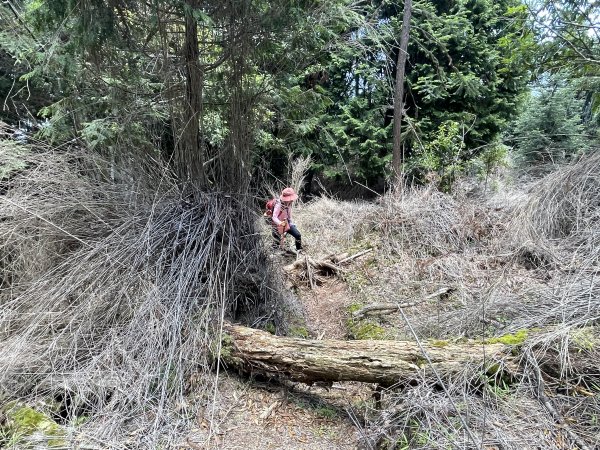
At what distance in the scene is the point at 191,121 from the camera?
316 centimetres

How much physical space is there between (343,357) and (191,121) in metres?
2.26

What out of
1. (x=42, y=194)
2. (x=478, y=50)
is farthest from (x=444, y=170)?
(x=42, y=194)

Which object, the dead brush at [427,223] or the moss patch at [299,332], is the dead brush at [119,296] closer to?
the moss patch at [299,332]

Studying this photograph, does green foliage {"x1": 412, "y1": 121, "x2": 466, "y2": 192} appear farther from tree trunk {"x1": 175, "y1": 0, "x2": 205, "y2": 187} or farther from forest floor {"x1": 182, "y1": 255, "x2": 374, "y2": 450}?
forest floor {"x1": 182, "y1": 255, "x2": 374, "y2": 450}

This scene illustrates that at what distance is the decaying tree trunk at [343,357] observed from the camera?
2.44 meters

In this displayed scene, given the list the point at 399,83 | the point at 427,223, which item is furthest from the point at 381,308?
the point at 399,83

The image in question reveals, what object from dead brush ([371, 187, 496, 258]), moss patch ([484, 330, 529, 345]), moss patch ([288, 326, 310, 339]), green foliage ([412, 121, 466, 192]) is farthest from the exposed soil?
green foliage ([412, 121, 466, 192])

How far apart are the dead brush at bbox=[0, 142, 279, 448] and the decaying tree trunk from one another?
239mm

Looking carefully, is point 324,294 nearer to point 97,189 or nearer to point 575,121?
point 97,189

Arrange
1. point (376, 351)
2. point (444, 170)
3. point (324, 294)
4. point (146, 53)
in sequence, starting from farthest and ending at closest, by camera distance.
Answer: point (444, 170) → point (324, 294) → point (146, 53) → point (376, 351)

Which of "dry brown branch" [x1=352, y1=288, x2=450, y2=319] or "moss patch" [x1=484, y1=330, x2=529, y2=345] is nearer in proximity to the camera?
"moss patch" [x1=484, y1=330, x2=529, y2=345]

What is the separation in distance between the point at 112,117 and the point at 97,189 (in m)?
0.66

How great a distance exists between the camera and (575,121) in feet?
38.1

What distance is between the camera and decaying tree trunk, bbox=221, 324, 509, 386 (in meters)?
2.44
